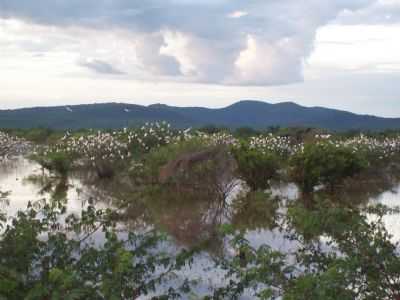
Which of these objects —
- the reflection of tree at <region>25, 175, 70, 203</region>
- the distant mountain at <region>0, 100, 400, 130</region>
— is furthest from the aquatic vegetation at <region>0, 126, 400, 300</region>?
the distant mountain at <region>0, 100, 400, 130</region>

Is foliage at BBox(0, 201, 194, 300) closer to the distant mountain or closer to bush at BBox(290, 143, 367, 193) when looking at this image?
bush at BBox(290, 143, 367, 193)

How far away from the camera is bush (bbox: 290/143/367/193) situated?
1130 inches

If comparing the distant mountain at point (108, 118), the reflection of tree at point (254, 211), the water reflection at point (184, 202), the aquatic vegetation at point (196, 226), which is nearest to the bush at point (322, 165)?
the aquatic vegetation at point (196, 226)

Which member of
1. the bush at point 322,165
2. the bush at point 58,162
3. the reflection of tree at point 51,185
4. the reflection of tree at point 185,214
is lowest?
the reflection of tree at point 51,185

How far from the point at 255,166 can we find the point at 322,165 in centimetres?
301

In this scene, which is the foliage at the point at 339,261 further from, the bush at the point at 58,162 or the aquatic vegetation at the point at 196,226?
the bush at the point at 58,162

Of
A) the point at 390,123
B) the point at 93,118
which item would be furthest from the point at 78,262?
the point at 390,123

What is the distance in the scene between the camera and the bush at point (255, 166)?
28.7m

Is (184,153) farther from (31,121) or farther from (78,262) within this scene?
(31,121)

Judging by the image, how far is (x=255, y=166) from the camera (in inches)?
1137

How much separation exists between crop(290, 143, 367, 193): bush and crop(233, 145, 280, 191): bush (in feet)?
3.98

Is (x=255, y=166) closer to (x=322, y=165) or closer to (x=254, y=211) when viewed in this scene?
(x=322, y=165)

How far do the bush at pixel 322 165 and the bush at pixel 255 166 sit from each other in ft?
3.98

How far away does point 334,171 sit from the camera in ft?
96.3
